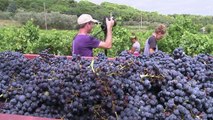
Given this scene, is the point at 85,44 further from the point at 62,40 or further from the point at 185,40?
the point at 62,40

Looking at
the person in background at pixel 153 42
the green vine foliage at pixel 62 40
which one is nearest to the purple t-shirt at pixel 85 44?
the person in background at pixel 153 42

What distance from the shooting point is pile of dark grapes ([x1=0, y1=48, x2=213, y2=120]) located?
2.05 m

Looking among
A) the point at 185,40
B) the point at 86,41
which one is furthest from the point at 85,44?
the point at 185,40

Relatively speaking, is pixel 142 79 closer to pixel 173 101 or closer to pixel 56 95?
pixel 173 101

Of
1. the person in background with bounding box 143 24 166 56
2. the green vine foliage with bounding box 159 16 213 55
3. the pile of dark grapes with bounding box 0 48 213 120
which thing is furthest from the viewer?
the green vine foliage with bounding box 159 16 213 55

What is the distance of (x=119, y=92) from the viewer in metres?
2.10

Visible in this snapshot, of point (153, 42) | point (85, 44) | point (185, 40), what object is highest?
point (85, 44)

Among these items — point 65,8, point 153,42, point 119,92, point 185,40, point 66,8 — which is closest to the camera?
point 119,92

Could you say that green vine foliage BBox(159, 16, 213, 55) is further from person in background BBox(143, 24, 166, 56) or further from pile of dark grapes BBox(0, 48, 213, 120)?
pile of dark grapes BBox(0, 48, 213, 120)

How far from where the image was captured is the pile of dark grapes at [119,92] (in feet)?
6.73

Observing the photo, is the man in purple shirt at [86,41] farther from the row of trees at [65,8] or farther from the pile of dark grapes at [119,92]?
the row of trees at [65,8]

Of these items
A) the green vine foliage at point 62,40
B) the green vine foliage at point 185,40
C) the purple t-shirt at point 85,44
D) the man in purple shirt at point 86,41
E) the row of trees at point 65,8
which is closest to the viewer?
the man in purple shirt at point 86,41

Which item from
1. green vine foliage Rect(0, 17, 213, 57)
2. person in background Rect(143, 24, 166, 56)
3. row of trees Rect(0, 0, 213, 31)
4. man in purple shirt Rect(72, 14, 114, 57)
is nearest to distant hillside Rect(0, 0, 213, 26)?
row of trees Rect(0, 0, 213, 31)

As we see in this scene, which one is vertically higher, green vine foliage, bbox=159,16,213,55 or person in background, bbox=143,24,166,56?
person in background, bbox=143,24,166,56
